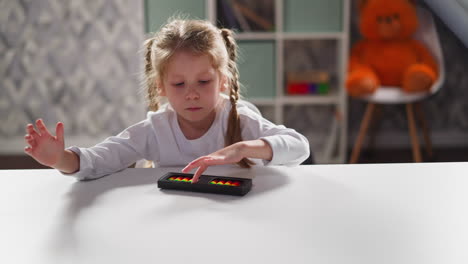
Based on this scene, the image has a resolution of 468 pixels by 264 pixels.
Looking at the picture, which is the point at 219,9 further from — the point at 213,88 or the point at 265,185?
the point at 265,185

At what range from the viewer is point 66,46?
3234mm

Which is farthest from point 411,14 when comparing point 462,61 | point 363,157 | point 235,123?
point 235,123

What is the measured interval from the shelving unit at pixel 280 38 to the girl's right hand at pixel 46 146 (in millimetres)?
2094

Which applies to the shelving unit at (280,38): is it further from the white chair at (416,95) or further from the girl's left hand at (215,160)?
the girl's left hand at (215,160)

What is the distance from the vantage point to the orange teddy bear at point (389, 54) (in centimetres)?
267

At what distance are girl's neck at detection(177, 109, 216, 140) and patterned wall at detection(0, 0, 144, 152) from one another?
6.37 ft

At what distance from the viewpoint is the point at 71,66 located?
129 inches

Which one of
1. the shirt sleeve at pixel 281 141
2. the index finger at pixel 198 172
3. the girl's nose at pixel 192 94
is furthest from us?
the girl's nose at pixel 192 94

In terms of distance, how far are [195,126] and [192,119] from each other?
0.09 m

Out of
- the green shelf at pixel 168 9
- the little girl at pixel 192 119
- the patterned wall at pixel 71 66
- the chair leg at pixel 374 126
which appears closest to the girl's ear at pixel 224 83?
the little girl at pixel 192 119

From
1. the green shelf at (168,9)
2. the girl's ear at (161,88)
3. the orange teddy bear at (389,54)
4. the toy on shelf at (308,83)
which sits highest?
the green shelf at (168,9)

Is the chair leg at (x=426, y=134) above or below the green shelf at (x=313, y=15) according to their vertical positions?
below

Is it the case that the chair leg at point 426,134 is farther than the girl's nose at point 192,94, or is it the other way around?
the chair leg at point 426,134

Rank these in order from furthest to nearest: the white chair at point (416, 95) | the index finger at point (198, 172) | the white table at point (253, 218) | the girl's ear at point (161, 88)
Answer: the white chair at point (416, 95) < the girl's ear at point (161, 88) < the index finger at point (198, 172) < the white table at point (253, 218)
